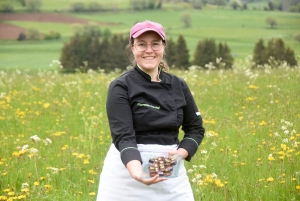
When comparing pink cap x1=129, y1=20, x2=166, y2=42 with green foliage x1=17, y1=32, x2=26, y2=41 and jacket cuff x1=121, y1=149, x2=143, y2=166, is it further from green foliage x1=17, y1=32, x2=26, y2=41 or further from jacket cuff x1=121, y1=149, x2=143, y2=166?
green foliage x1=17, y1=32, x2=26, y2=41

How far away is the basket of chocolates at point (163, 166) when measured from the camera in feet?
9.50

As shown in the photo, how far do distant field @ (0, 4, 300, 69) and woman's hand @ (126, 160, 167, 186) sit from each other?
2045 centimetres

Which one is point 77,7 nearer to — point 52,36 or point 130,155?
point 52,36

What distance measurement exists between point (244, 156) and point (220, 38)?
93.9 feet

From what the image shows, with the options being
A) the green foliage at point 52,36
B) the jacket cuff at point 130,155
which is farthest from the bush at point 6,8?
the jacket cuff at point 130,155

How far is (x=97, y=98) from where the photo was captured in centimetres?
941

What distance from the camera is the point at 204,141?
6.23 meters

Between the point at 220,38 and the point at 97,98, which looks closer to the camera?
the point at 97,98

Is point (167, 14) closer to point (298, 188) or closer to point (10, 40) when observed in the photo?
point (10, 40)

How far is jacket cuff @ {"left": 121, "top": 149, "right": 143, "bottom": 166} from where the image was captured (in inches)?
117

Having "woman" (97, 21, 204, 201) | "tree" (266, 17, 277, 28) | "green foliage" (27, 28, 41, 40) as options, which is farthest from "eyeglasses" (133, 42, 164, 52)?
"green foliage" (27, 28, 41, 40)

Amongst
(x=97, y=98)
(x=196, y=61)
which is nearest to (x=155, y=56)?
(x=97, y=98)

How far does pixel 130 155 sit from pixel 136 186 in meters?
0.25

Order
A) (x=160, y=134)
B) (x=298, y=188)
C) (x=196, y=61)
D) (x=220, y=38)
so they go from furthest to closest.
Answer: (x=220, y=38) < (x=196, y=61) < (x=298, y=188) < (x=160, y=134)
